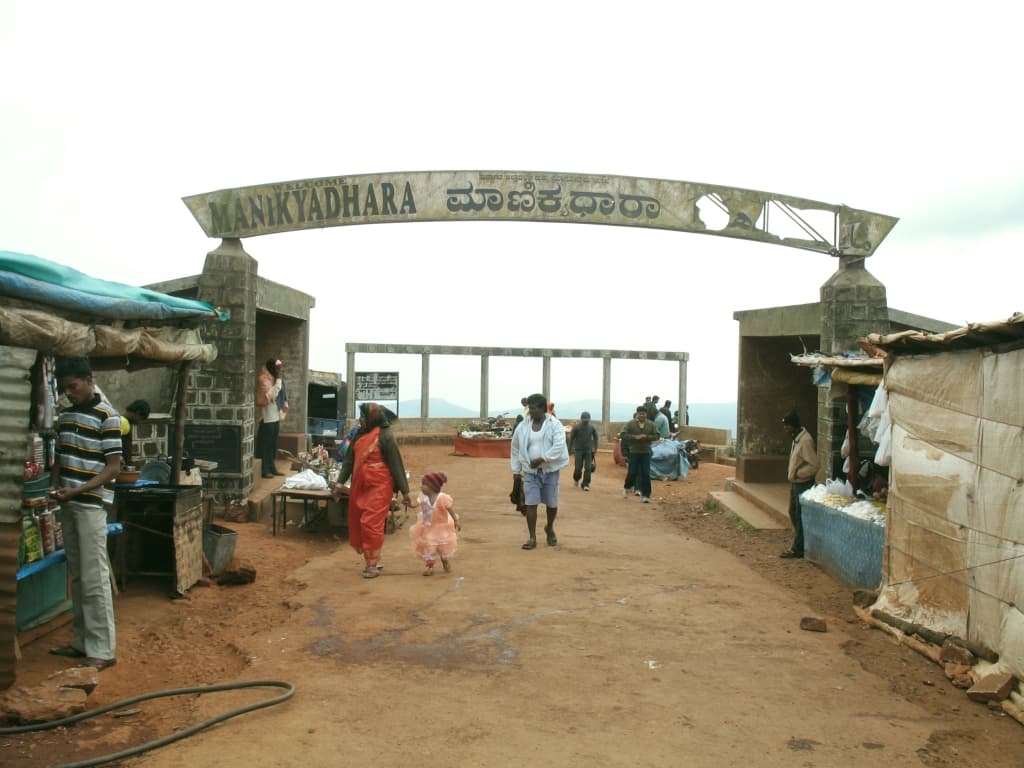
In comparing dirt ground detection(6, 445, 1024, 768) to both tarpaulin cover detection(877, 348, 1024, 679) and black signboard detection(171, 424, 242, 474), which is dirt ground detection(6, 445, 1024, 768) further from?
black signboard detection(171, 424, 242, 474)

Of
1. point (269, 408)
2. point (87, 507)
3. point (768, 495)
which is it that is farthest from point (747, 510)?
point (87, 507)

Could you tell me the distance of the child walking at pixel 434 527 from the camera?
865 cm

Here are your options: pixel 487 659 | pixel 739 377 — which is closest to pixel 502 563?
pixel 487 659

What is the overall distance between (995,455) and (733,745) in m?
2.72

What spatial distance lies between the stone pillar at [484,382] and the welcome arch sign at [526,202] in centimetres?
1415

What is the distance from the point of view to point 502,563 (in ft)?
30.6

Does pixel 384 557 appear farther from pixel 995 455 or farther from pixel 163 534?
pixel 995 455

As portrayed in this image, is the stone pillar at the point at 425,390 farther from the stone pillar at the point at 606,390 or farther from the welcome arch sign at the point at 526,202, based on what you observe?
the welcome arch sign at the point at 526,202

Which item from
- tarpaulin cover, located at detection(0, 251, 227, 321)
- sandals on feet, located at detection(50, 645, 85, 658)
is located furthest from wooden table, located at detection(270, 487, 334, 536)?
sandals on feet, located at detection(50, 645, 85, 658)

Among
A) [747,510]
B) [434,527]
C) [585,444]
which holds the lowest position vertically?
[747,510]

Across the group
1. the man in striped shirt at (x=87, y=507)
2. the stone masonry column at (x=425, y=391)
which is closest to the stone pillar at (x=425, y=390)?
the stone masonry column at (x=425, y=391)

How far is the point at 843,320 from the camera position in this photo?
1177cm

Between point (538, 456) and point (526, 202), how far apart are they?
12.9 ft

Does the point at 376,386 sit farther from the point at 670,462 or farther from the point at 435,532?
the point at 435,532
